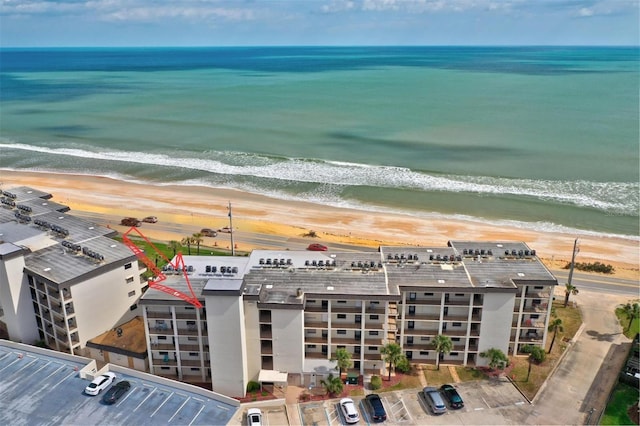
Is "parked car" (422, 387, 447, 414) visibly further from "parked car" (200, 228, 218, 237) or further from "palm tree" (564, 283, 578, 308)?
"parked car" (200, 228, 218, 237)

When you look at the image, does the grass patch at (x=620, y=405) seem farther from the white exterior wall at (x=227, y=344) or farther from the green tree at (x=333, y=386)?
the white exterior wall at (x=227, y=344)

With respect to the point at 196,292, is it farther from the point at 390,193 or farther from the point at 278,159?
the point at 278,159

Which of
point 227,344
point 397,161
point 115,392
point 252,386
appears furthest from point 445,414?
point 397,161

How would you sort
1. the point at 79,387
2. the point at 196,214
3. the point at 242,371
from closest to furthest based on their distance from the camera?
the point at 79,387, the point at 242,371, the point at 196,214

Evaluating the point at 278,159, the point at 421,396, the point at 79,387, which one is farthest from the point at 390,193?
the point at 79,387

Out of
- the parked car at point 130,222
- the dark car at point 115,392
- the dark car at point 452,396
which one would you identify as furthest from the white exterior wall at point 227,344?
the parked car at point 130,222

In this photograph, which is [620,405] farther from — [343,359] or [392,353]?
[343,359]

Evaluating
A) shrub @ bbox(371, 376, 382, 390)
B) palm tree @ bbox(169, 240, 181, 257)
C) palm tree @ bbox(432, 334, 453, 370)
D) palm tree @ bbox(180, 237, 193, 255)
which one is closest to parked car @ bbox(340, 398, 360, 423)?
shrub @ bbox(371, 376, 382, 390)
